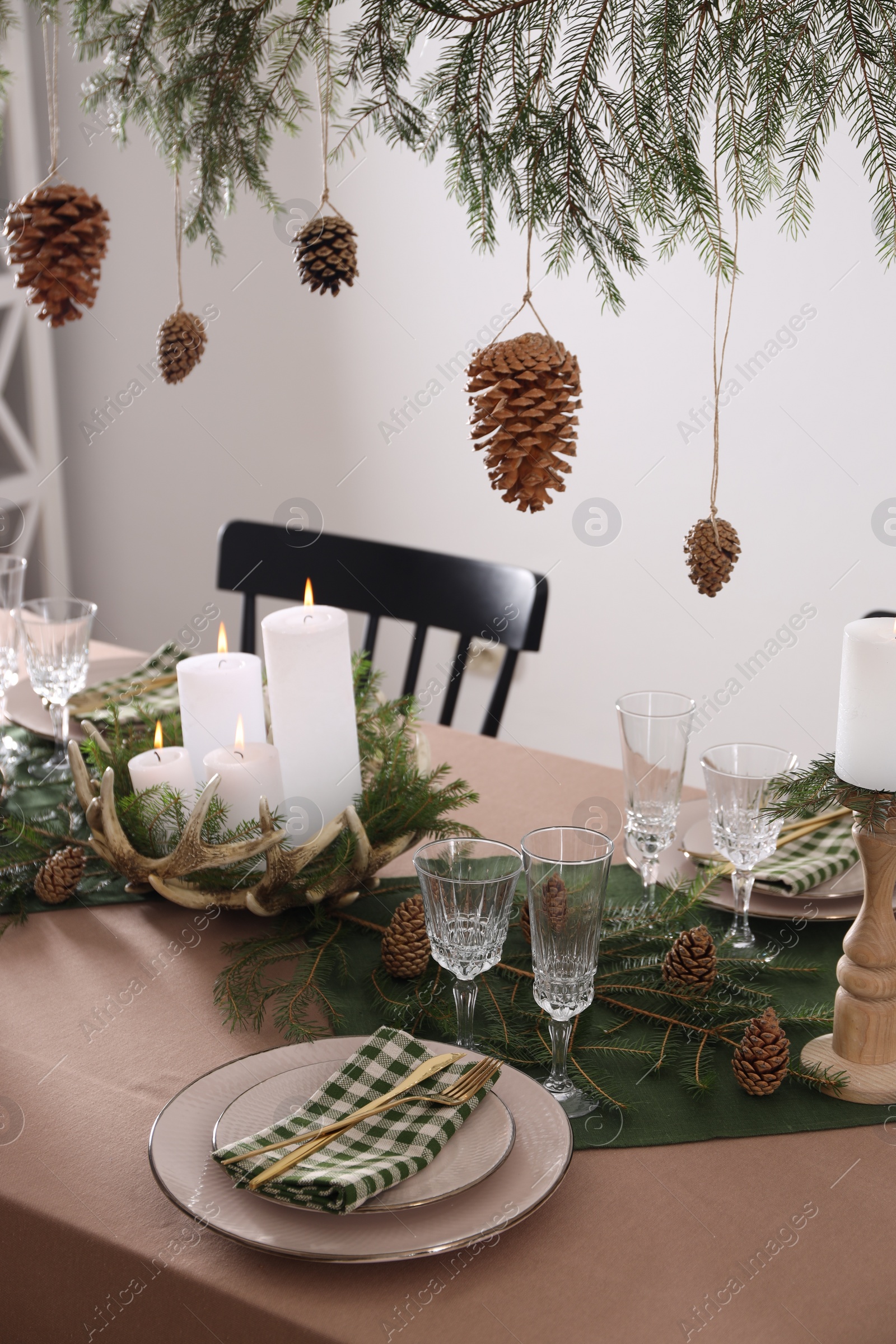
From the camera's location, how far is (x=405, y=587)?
1.83 metres

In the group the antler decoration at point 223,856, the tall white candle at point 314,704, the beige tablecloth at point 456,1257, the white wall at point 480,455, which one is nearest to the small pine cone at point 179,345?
the tall white candle at point 314,704

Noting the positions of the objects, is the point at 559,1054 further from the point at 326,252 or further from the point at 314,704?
the point at 326,252

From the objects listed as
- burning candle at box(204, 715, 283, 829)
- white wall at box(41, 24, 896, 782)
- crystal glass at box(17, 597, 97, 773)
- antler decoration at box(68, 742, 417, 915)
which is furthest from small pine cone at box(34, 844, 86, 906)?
white wall at box(41, 24, 896, 782)

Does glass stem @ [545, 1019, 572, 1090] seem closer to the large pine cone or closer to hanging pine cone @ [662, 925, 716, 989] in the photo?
hanging pine cone @ [662, 925, 716, 989]

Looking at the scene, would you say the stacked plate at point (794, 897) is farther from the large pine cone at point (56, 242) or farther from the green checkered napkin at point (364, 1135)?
the large pine cone at point (56, 242)

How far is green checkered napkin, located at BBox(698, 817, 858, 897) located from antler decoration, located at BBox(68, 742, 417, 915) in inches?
13.1

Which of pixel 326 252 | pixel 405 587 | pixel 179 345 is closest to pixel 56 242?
pixel 179 345

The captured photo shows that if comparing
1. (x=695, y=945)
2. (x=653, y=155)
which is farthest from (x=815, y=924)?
(x=653, y=155)

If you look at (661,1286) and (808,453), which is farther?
(808,453)

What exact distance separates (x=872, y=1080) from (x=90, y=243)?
2.85 ft

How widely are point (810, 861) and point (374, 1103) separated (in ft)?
1.69

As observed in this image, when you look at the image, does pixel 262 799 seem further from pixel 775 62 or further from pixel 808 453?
pixel 808 453

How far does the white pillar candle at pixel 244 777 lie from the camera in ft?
3.31

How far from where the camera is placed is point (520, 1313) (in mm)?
641
